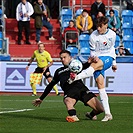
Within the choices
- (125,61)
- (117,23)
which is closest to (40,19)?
(117,23)

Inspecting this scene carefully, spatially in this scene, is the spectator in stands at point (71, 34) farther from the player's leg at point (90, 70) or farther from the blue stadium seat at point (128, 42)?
the player's leg at point (90, 70)

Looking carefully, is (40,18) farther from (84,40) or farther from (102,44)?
(102,44)

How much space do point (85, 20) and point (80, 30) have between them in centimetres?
59

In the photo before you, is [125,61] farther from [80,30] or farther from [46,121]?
[46,121]

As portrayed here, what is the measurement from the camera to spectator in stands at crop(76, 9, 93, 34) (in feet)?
93.7

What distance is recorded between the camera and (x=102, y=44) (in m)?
13.5

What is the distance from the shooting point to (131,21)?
3058cm

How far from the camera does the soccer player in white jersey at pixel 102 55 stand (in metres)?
13.2

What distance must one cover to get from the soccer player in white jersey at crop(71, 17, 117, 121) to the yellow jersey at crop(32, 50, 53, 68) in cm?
1029

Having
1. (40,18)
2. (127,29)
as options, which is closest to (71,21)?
(40,18)

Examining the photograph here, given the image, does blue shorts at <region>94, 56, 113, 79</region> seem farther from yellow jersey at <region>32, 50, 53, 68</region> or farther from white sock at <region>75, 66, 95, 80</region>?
yellow jersey at <region>32, 50, 53, 68</region>

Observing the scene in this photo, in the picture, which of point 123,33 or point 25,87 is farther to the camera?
point 123,33

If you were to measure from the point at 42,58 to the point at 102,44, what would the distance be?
10.5 m

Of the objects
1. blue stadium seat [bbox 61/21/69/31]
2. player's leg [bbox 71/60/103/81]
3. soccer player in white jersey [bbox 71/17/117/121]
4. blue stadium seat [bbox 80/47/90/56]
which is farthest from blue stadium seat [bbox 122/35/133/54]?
player's leg [bbox 71/60/103/81]
